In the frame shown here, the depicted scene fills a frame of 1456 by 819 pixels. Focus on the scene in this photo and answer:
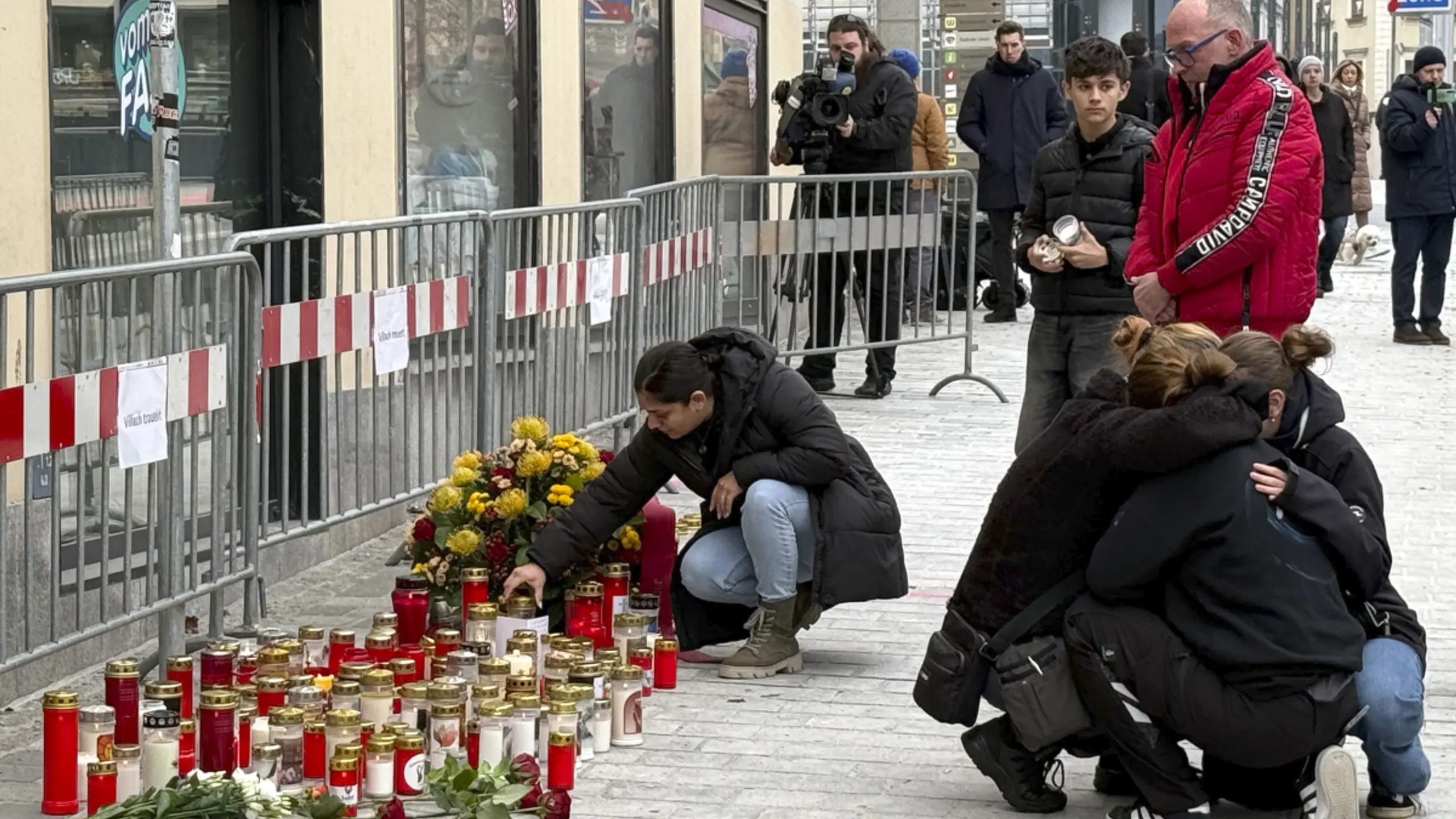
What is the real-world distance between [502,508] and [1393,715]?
274cm

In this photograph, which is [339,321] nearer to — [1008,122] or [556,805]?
[556,805]

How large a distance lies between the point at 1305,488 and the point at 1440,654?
2.24m

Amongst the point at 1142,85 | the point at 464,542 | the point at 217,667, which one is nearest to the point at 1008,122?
the point at 1142,85

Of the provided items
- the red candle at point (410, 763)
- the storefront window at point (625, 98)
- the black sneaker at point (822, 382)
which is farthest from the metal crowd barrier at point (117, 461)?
the black sneaker at point (822, 382)

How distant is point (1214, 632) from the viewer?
4.93m

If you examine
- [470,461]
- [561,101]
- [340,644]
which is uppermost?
[561,101]

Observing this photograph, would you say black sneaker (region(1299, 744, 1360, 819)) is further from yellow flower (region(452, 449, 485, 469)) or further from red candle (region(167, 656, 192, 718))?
yellow flower (region(452, 449, 485, 469))

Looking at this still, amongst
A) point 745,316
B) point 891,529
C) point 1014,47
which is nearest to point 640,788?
point 891,529

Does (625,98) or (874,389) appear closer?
(874,389)

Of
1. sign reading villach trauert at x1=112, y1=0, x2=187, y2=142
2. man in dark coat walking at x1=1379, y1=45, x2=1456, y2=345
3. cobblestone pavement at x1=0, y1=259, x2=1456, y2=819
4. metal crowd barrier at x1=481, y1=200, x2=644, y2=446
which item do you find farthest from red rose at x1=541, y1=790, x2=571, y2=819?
man in dark coat walking at x1=1379, y1=45, x2=1456, y2=345

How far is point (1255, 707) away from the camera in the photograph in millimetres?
4891

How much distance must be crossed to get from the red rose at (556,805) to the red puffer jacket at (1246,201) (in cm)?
258

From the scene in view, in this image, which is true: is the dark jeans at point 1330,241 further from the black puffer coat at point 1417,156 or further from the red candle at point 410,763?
the red candle at point 410,763

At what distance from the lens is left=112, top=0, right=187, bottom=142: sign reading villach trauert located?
7078mm
